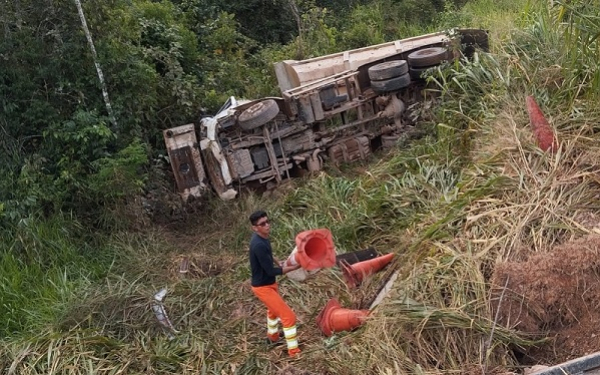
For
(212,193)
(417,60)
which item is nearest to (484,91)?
(417,60)

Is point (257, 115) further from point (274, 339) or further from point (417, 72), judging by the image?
point (274, 339)

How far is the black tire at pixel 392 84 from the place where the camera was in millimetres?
9414

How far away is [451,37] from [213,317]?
4827 millimetres

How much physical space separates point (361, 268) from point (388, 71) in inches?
143

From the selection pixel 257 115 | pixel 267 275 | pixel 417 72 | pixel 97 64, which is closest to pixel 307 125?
pixel 257 115

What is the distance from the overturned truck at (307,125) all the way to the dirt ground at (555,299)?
14.5 ft

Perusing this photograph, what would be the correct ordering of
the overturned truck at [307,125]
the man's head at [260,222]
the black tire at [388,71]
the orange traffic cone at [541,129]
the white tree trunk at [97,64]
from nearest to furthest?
the man's head at [260,222]
the orange traffic cone at [541,129]
the white tree trunk at [97,64]
the overturned truck at [307,125]
the black tire at [388,71]

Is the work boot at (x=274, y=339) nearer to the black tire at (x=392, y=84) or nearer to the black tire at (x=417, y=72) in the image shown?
the black tire at (x=392, y=84)

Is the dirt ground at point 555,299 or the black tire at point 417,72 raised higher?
the black tire at point 417,72

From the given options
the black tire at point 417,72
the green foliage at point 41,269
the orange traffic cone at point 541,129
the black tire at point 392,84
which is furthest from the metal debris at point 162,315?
the black tire at point 417,72

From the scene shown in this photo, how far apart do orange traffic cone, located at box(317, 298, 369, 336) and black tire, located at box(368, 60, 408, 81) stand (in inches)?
164

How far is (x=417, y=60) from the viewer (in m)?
9.50

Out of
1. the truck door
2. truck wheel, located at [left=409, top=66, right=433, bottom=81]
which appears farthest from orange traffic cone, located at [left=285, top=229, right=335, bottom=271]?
truck wheel, located at [left=409, top=66, right=433, bottom=81]

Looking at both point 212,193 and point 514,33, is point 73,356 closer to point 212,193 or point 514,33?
point 212,193
